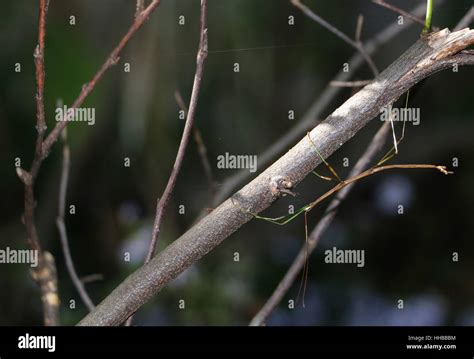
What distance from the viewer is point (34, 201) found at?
1219 mm

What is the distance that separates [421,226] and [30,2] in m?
1.38

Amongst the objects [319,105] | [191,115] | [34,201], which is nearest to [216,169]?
[319,105]

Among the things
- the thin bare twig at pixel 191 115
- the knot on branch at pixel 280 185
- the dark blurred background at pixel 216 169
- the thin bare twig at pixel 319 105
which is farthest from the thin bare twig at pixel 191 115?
the dark blurred background at pixel 216 169

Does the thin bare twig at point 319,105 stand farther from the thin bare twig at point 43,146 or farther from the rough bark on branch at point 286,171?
the rough bark on branch at point 286,171

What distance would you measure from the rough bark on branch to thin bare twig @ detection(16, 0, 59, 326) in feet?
0.88

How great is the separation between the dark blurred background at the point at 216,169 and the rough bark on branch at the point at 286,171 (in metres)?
0.82

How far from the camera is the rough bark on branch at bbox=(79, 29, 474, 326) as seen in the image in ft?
3.25

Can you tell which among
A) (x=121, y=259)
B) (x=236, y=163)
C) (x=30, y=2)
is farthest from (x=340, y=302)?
(x=30, y=2)

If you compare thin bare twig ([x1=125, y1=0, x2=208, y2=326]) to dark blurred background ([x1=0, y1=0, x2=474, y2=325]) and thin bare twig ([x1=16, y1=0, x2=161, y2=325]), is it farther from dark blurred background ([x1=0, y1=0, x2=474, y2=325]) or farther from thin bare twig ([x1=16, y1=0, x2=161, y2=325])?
dark blurred background ([x1=0, y1=0, x2=474, y2=325])

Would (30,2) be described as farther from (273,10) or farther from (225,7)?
(273,10)

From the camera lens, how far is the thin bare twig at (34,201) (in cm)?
103
